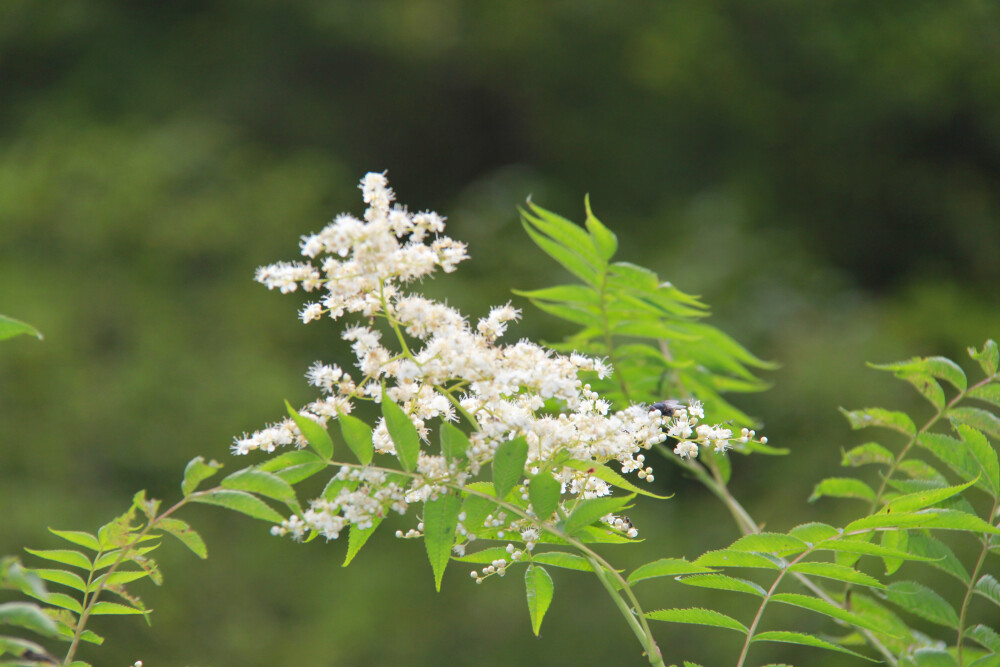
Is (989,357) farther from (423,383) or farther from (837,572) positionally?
(423,383)

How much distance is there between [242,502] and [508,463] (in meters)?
0.40

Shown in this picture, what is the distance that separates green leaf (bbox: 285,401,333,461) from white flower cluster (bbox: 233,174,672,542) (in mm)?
48

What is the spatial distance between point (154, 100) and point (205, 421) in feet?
17.1

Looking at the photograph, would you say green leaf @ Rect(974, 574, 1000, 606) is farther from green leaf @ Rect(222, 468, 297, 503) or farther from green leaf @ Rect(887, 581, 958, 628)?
green leaf @ Rect(222, 468, 297, 503)

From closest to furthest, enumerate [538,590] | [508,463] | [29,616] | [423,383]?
[29,616], [508,463], [423,383], [538,590]

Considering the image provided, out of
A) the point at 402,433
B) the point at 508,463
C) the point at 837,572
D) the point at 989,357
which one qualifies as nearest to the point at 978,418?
the point at 989,357

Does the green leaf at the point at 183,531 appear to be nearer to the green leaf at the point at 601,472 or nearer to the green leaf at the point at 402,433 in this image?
the green leaf at the point at 402,433

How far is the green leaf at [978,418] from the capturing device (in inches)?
71.7

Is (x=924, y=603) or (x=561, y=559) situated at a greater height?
(x=561, y=559)

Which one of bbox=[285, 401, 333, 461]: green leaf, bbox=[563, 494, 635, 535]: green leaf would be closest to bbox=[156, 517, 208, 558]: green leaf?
bbox=[285, 401, 333, 461]: green leaf

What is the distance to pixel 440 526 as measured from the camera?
4.48 feet

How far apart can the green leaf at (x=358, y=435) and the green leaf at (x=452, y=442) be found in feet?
0.42

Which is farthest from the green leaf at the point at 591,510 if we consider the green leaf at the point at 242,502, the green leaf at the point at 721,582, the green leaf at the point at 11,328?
the green leaf at the point at 11,328

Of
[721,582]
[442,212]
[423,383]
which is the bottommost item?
[721,582]
